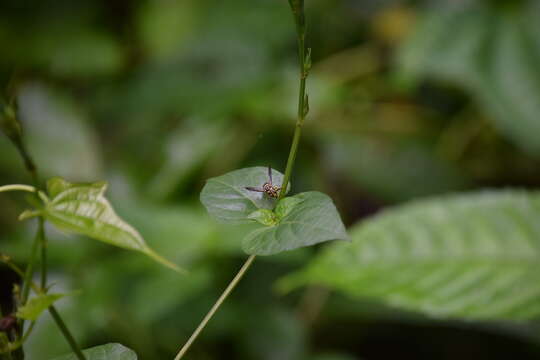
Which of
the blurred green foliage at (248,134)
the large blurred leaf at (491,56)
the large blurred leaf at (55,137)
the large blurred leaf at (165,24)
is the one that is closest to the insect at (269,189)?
the blurred green foliage at (248,134)

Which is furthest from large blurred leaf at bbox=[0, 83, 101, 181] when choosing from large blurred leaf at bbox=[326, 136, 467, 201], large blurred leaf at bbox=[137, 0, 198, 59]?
large blurred leaf at bbox=[326, 136, 467, 201]

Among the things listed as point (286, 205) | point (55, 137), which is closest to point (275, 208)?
point (286, 205)

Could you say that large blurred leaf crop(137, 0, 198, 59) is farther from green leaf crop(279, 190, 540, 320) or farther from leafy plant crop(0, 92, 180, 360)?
leafy plant crop(0, 92, 180, 360)

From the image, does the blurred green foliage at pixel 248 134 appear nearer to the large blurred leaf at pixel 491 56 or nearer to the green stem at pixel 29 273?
the large blurred leaf at pixel 491 56

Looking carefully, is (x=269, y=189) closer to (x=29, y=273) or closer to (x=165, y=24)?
(x=29, y=273)

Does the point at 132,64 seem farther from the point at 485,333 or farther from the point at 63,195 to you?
the point at 63,195

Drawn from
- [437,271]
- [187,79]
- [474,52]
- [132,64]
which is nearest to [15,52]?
[132,64]
